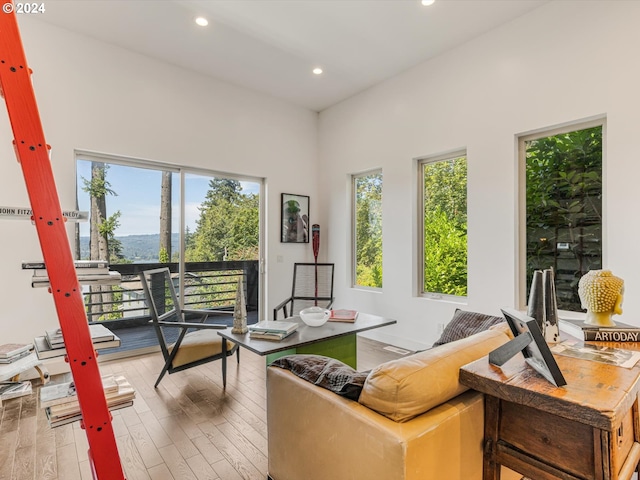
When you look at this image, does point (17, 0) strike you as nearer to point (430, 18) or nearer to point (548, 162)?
point (430, 18)

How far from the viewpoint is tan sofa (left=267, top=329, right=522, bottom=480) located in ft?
3.71

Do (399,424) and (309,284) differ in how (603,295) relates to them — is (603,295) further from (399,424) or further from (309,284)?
(309,284)

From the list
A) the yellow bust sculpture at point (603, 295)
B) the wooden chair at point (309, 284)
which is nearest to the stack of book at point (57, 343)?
the yellow bust sculpture at point (603, 295)

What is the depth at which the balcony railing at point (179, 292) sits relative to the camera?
148 inches

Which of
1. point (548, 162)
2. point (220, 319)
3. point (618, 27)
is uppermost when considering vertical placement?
point (618, 27)

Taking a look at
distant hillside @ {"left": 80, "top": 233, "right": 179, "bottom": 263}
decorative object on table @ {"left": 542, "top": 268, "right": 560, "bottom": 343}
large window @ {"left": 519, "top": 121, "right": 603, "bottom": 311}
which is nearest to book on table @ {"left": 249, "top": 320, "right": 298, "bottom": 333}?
decorative object on table @ {"left": 542, "top": 268, "right": 560, "bottom": 343}

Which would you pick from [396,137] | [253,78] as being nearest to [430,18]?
[396,137]

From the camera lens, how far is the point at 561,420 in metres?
1.07

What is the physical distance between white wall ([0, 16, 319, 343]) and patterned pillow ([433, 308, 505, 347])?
2.85 meters

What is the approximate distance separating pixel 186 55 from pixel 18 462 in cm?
384

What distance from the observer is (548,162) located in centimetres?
321

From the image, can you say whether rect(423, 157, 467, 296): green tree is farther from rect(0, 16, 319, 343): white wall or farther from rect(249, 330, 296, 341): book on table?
rect(249, 330, 296, 341): book on table

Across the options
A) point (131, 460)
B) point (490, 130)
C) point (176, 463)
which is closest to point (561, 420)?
point (176, 463)

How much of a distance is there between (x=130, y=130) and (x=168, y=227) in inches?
44.3
